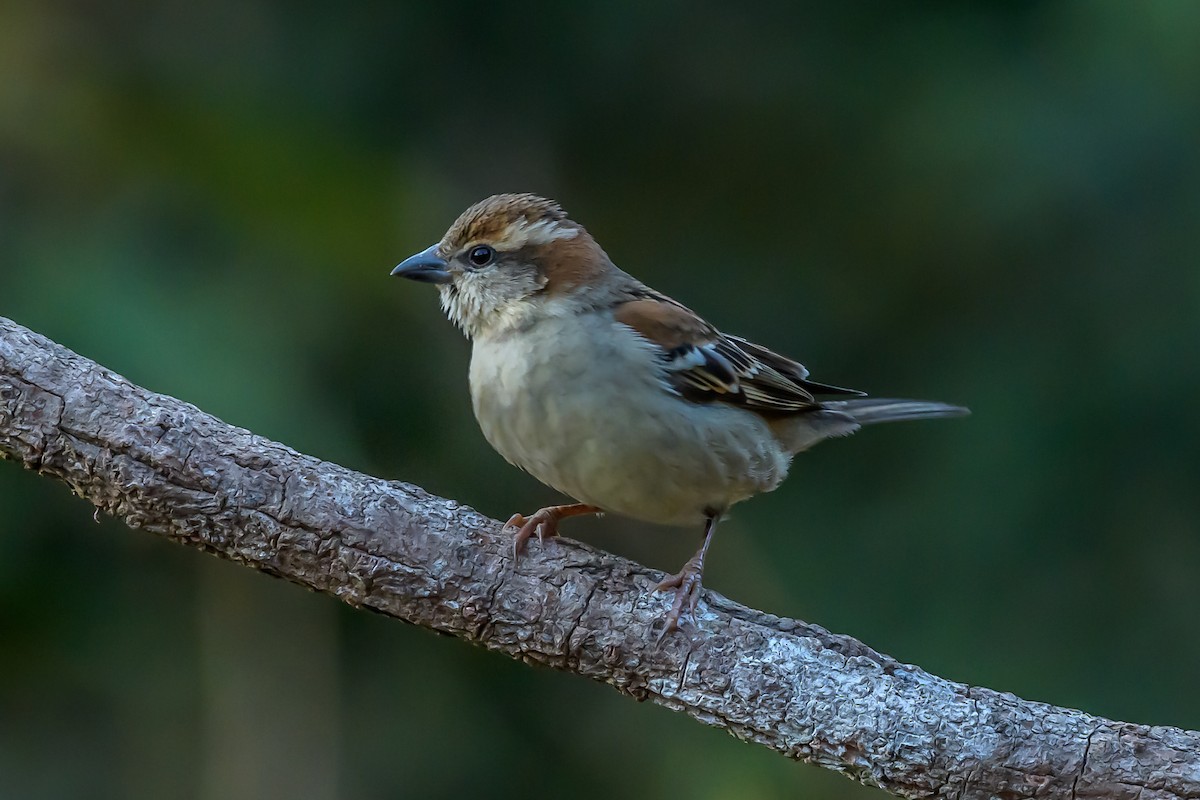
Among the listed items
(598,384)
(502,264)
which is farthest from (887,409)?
(502,264)

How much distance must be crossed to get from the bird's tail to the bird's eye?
4.51ft

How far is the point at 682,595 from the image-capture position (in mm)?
3338

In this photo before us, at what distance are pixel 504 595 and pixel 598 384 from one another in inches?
30.0

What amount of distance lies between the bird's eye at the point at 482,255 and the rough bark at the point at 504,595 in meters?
0.99

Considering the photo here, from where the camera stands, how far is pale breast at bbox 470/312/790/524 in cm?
375

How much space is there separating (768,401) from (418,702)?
244 centimetres

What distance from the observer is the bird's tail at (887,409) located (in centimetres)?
474

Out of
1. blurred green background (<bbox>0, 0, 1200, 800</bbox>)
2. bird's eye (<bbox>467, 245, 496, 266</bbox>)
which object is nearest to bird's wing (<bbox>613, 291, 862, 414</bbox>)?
bird's eye (<bbox>467, 245, 496, 266</bbox>)

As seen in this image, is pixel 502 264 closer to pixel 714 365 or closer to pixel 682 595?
pixel 714 365

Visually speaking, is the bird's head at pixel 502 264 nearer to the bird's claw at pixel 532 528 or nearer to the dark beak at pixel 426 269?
the dark beak at pixel 426 269

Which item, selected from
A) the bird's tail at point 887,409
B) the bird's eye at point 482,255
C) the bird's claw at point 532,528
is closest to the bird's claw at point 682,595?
the bird's claw at point 532,528

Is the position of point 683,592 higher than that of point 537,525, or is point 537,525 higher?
point 537,525

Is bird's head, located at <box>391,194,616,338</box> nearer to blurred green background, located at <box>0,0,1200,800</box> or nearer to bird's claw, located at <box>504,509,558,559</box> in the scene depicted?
bird's claw, located at <box>504,509,558,559</box>

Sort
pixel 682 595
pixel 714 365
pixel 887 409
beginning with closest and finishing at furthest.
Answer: pixel 682 595
pixel 714 365
pixel 887 409
